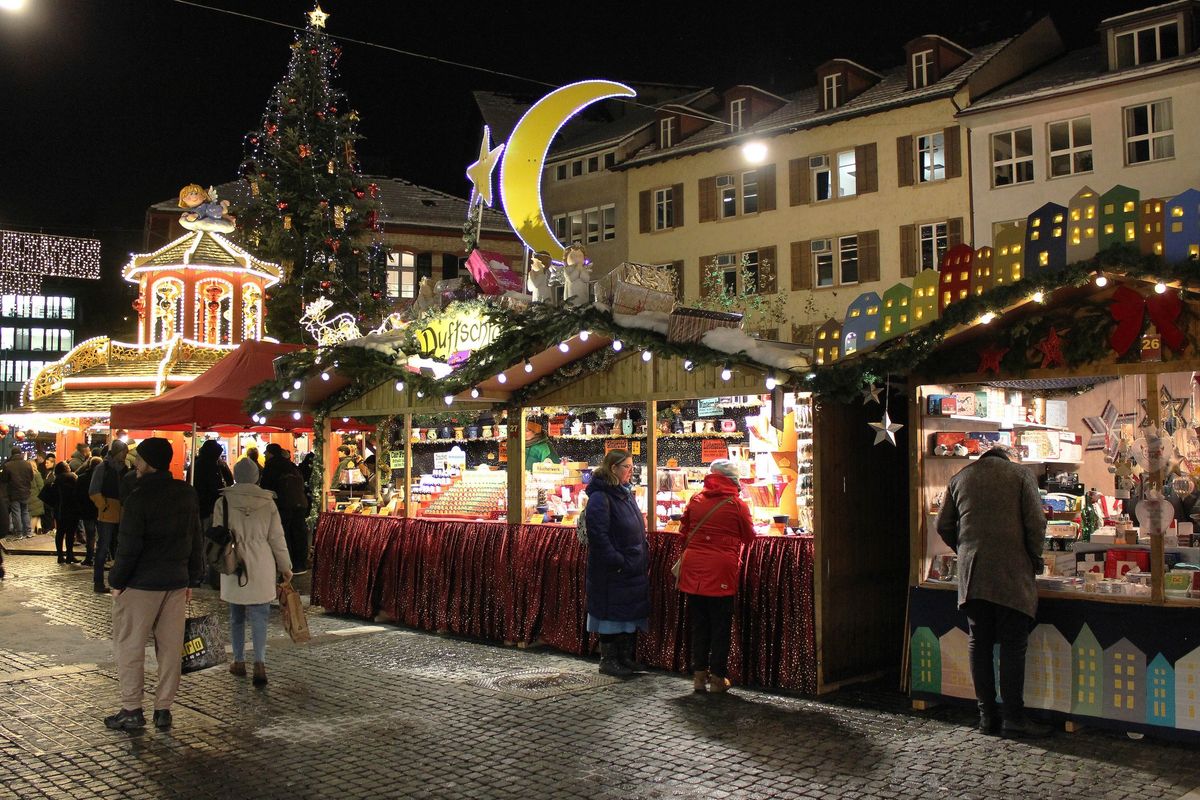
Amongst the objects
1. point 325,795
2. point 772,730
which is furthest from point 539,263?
point 325,795

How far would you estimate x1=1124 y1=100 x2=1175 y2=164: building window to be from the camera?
969 inches

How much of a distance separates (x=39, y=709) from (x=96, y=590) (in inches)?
285

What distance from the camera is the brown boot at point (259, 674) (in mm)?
8188

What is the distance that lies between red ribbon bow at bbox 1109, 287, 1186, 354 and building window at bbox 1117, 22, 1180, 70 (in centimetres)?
2155

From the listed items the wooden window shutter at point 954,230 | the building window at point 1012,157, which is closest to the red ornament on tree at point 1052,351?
the building window at point 1012,157

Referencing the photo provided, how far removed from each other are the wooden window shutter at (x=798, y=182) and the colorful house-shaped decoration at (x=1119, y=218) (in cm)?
2538

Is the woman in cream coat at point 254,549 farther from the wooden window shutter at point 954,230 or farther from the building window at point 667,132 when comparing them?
the building window at point 667,132

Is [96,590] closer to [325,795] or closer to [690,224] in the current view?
[325,795]

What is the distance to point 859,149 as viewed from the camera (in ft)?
98.6

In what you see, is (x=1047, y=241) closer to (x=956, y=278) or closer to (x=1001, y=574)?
(x=956, y=278)

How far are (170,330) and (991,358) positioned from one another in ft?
74.5

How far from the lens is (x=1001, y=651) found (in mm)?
6734

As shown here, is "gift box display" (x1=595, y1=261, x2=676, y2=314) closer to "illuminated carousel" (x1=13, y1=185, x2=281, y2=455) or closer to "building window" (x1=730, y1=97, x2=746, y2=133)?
"illuminated carousel" (x1=13, y1=185, x2=281, y2=455)

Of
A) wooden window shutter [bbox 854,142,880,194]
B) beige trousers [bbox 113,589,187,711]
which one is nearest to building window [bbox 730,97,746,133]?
wooden window shutter [bbox 854,142,880,194]
